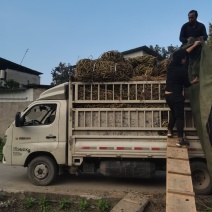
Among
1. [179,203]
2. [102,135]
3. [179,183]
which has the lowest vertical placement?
[179,203]

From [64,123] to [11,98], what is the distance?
9585 millimetres

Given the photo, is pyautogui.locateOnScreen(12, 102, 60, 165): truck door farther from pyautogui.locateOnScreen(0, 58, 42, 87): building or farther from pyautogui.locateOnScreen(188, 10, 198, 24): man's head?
pyautogui.locateOnScreen(0, 58, 42, 87): building

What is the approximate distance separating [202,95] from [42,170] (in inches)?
173

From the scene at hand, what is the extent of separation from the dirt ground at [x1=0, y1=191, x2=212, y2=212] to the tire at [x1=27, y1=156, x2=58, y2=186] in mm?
1017

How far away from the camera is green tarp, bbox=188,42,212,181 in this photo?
257 inches

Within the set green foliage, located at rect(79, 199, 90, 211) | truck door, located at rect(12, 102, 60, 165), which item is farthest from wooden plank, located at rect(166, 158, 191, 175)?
truck door, located at rect(12, 102, 60, 165)

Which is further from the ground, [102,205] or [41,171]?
[41,171]

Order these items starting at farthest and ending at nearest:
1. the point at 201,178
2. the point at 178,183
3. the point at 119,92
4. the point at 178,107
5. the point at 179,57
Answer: the point at 119,92
the point at 201,178
the point at 179,57
the point at 178,107
the point at 178,183

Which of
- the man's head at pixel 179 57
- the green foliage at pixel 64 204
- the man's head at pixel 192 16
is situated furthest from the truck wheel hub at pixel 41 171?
the man's head at pixel 192 16

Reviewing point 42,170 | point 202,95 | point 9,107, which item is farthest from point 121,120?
point 9,107

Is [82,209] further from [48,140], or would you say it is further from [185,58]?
[185,58]

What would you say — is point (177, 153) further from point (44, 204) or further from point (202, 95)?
point (44, 204)

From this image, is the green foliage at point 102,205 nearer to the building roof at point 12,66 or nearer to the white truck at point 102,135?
the white truck at point 102,135

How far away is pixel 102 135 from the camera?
7.93m
